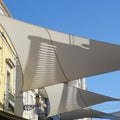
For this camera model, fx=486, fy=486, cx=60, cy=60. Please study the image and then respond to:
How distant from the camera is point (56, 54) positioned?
16.0 m

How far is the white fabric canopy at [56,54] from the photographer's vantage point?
611 inches

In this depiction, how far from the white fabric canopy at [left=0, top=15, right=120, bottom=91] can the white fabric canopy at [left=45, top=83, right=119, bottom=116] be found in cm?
A: 974

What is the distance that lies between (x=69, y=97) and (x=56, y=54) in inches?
450

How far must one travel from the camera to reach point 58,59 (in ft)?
52.9

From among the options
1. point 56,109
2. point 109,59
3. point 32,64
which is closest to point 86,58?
point 109,59

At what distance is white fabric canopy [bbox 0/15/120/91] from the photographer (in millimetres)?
15508

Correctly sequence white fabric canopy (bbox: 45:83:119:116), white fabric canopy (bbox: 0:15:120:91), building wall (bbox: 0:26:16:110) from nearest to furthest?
white fabric canopy (bbox: 0:15:120:91) < building wall (bbox: 0:26:16:110) < white fabric canopy (bbox: 45:83:119:116)

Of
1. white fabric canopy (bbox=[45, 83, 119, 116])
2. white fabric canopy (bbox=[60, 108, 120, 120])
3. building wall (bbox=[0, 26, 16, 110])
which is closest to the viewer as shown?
building wall (bbox=[0, 26, 16, 110])

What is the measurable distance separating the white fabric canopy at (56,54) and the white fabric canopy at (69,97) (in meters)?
9.74

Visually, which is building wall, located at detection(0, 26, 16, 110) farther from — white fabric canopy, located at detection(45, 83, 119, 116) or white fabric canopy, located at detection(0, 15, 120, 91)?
→ white fabric canopy, located at detection(0, 15, 120, 91)

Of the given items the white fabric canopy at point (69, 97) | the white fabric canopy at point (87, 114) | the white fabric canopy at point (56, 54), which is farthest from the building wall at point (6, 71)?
the white fabric canopy at point (56, 54)

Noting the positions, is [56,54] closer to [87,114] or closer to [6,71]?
[6,71]

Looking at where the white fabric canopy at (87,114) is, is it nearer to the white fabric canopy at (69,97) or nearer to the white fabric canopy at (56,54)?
the white fabric canopy at (69,97)

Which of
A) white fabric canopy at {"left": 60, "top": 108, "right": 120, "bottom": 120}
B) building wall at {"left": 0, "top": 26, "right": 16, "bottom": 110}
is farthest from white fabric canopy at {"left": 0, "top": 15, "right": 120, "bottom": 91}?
white fabric canopy at {"left": 60, "top": 108, "right": 120, "bottom": 120}
